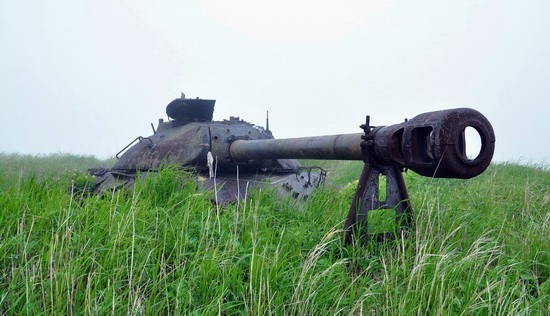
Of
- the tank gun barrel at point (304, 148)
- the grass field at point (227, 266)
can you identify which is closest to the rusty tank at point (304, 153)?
Result: the tank gun barrel at point (304, 148)

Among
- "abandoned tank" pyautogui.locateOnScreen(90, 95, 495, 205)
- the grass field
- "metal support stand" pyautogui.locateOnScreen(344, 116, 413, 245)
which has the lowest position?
the grass field

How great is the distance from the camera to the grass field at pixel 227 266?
10.0ft

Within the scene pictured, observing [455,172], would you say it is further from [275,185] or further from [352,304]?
[275,185]

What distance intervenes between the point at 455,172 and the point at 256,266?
150cm

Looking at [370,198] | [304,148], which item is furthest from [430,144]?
[304,148]

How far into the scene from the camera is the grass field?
10.0 feet

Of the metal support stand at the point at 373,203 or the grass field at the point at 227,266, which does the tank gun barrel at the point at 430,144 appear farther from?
the grass field at the point at 227,266

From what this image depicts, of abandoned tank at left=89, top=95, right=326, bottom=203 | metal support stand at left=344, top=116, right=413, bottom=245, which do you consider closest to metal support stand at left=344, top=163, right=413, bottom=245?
metal support stand at left=344, top=116, right=413, bottom=245

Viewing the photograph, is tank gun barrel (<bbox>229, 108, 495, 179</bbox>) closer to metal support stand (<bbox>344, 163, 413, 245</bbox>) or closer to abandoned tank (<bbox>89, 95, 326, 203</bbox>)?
metal support stand (<bbox>344, 163, 413, 245</bbox>)

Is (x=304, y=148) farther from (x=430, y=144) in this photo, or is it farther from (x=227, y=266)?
(x=227, y=266)

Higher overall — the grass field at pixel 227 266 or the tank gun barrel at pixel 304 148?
the tank gun barrel at pixel 304 148

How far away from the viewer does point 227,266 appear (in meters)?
3.40

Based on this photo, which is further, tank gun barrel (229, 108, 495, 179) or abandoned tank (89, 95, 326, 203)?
abandoned tank (89, 95, 326, 203)

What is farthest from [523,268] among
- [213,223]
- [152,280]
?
[152,280]
